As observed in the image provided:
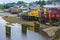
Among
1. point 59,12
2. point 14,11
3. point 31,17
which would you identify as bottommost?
point 14,11

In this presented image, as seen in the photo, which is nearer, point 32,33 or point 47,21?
point 32,33

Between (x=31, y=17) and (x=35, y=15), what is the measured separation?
80 centimetres

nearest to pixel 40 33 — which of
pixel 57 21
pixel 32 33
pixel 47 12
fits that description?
pixel 32 33

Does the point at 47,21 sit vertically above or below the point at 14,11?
above

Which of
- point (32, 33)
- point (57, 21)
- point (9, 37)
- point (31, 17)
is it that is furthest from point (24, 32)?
point (31, 17)

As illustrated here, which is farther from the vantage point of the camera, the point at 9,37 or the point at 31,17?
the point at 31,17

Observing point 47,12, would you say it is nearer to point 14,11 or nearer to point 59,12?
point 59,12

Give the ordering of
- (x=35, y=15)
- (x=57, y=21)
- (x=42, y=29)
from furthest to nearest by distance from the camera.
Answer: (x=35, y=15) < (x=57, y=21) < (x=42, y=29)

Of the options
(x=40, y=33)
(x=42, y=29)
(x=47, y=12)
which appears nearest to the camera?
(x=40, y=33)

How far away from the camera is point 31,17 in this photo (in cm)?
4006

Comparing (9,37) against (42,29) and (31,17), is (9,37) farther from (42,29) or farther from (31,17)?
(31,17)

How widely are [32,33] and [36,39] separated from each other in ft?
11.3

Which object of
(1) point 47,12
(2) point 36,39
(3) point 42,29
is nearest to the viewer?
(2) point 36,39

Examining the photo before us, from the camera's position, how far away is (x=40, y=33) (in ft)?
85.0
